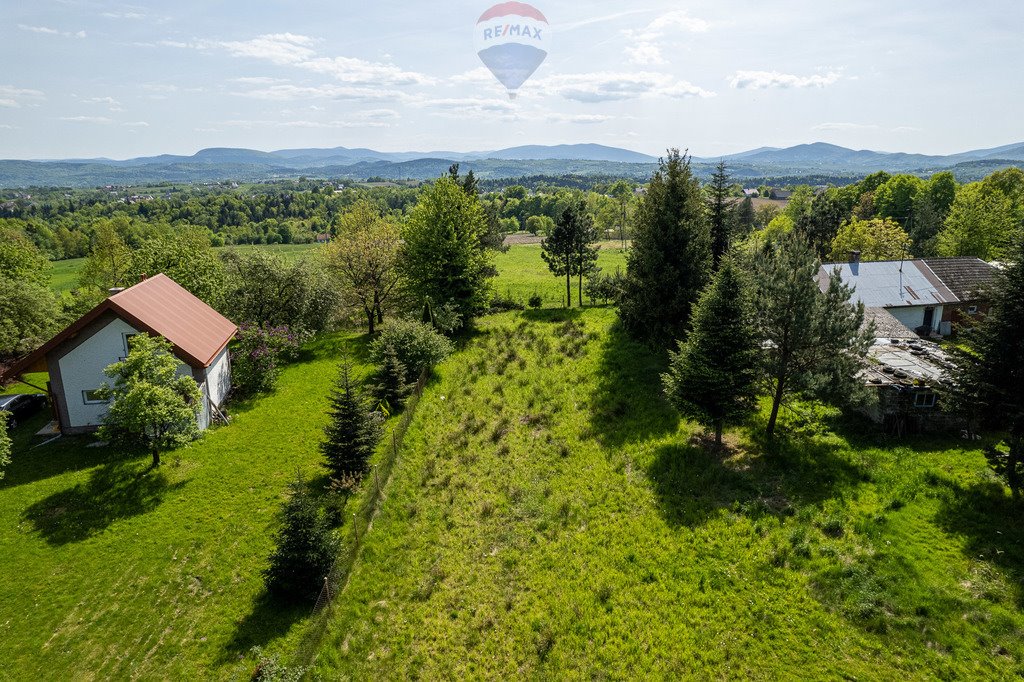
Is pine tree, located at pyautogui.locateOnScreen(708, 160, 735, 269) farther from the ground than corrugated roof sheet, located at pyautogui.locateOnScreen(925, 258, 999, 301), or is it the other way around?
pine tree, located at pyautogui.locateOnScreen(708, 160, 735, 269)

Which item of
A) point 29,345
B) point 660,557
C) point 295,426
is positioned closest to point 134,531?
point 295,426

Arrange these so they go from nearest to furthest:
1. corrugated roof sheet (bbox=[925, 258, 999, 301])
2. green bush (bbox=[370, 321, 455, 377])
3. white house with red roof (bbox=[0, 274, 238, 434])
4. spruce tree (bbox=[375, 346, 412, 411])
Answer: white house with red roof (bbox=[0, 274, 238, 434])
spruce tree (bbox=[375, 346, 412, 411])
green bush (bbox=[370, 321, 455, 377])
corrugated roof sheet (bbox=[925, 258, 999, 301])

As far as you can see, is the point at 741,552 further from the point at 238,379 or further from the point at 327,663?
the point at 238,379

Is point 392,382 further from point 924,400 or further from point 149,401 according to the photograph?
point 924,400

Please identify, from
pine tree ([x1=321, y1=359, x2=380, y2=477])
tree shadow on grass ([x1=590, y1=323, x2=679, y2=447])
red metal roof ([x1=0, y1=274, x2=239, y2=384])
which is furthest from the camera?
tree shadow on grass ([x1=590, y1=323, x2=679, y2=447])

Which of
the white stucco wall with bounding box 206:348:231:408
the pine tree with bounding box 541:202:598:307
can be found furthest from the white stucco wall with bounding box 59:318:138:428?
the pine tree with bounding box 541:202:598:307

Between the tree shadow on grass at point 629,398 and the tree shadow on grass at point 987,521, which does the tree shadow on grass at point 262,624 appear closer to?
the tree shadow on grass at point 629,398

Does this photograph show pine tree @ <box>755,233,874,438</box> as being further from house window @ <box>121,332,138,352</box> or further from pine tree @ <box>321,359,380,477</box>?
house window @ <box>121,332,138,352</box>
